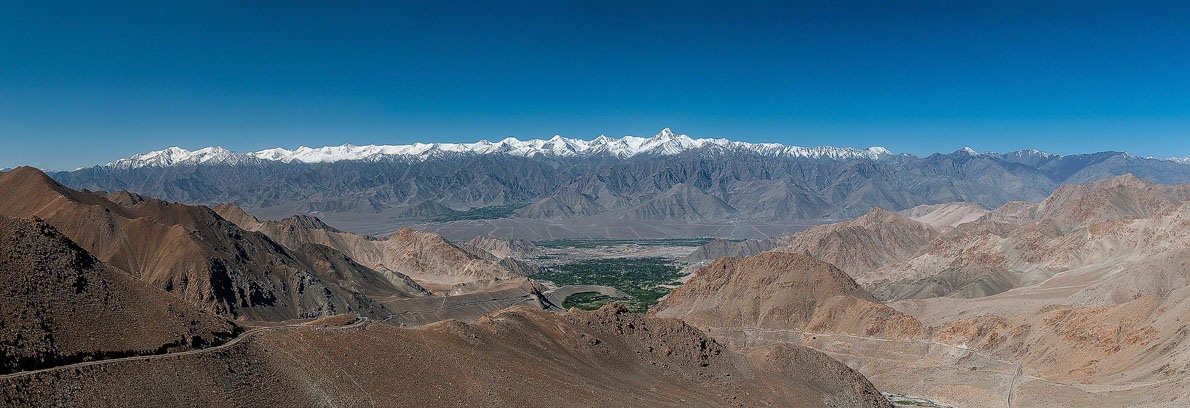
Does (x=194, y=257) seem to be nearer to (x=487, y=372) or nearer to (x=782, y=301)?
(x=487, y=372)

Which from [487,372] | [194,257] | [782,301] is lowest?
[782,301]

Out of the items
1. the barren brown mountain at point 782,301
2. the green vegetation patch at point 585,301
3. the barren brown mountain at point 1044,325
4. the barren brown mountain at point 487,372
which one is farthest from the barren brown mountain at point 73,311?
the green vegetation patch at point 585,301

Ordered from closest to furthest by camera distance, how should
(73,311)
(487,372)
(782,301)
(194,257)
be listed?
1. (73,311)
2. (487,372)
3. (194,257)
4. (782,301)

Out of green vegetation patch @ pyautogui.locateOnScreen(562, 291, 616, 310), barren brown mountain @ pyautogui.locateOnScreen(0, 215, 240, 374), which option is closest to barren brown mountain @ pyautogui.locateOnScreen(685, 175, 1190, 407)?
green vegetation patch @ pyautogui.locateOnScreen(562, 291, 616, 310)

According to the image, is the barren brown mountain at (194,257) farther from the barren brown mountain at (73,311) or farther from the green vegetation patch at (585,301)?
the green vegetation patch at (585,301)

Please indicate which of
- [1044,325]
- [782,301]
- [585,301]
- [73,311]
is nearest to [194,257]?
[73,311]

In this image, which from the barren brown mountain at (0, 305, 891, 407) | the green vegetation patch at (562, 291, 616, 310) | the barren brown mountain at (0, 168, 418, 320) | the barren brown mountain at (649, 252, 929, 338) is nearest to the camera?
the barren brown mountain at (0, 305, 891, 407)

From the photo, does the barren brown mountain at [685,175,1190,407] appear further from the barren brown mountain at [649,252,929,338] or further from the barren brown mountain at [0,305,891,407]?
the barren brown mountain at [0,305,891,407]
